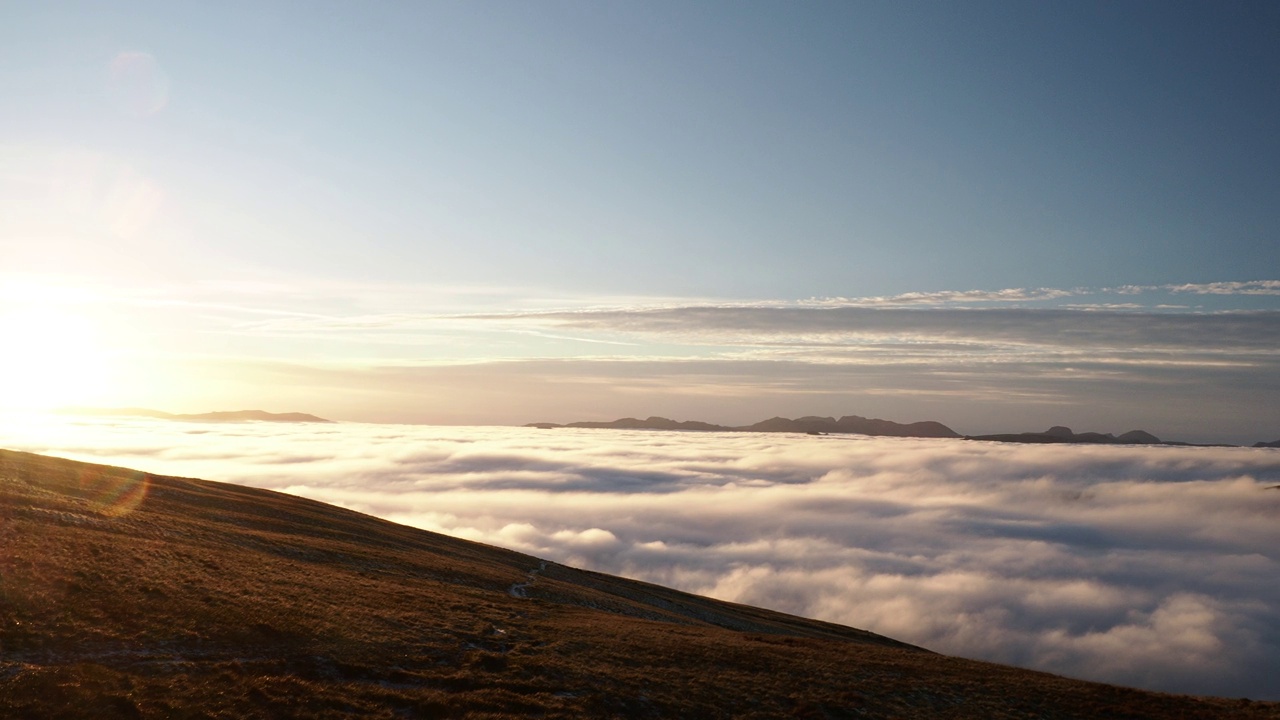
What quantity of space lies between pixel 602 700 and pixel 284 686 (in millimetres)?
12320

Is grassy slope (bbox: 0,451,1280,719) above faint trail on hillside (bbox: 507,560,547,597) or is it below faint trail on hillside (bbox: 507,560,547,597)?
above

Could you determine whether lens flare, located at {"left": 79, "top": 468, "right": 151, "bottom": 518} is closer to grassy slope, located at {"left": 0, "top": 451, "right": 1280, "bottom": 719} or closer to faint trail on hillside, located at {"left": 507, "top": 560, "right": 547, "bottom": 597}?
grassy slope, located at {"left": 0, "top": 451, "right": 1280, "bottom": 719}

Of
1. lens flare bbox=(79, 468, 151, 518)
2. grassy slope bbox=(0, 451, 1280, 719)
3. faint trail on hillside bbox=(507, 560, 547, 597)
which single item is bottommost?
faint trail on hillside bbox=(507, 560, 547, 597)

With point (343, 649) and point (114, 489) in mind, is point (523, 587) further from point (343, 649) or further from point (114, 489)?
point (114, 489)

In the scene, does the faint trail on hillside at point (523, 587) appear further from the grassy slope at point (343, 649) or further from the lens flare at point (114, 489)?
the lens flare at point (114, 489)

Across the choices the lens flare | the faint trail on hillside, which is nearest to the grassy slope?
the lens flare

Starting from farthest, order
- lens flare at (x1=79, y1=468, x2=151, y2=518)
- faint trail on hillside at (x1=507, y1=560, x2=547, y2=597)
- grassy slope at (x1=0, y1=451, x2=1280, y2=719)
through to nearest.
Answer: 1. faint trail on hillside at (x1=507, y1=560, x2=547, y2=597)
2. lens flare at (x1=79, y1=468, x2=151, y2=518)
3. grassy slope at (x1=0, y1=451, x2=1280, y2=719)

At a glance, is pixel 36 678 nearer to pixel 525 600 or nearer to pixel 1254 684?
pixel 525 600

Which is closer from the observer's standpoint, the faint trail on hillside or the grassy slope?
the grassy slope

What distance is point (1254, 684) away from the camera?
193 meters

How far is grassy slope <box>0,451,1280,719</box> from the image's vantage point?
76.8 ft

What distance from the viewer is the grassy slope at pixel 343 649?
23.4 meters

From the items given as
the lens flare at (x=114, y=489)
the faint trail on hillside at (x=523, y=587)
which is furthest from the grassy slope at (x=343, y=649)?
the faint trail on hillside at (x=523, y=587)

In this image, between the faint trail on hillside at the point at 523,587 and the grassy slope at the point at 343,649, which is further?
the faint trail on hillside at the point at 523,587
